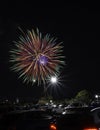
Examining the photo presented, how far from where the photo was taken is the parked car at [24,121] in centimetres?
1568

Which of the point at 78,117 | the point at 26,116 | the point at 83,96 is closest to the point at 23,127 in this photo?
the point at 26,116

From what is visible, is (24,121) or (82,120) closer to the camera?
(82,120)

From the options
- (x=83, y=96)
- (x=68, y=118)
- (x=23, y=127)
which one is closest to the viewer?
(x=68, y=118)

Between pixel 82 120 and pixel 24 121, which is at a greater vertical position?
pixel 24 121

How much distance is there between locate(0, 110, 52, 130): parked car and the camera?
51.4ft

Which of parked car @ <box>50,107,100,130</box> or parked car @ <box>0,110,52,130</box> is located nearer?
parked car @ <box>50,107,100,130</box>

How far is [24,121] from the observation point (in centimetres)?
1584

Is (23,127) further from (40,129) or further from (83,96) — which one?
(83,96)

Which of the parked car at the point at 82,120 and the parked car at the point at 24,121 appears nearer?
the parked car at the point at 82,120

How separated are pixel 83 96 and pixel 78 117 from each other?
80.3 m

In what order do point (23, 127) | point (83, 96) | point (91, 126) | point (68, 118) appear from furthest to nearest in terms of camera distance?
point (83, 96) < point (23, 127) < point (68, 118) < point (91, 126)

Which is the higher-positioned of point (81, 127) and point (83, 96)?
point (83, 96)

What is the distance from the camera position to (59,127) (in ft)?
44.7

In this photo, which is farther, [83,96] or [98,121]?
[83,96]
